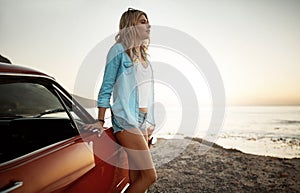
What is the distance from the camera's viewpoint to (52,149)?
1624mm

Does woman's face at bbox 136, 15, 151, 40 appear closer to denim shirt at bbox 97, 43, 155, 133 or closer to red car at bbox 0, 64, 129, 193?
denim shirt at bbox 97, 43, 155, 133

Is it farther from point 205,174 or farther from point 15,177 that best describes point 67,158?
point 205,174

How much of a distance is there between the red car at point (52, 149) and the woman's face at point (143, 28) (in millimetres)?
767

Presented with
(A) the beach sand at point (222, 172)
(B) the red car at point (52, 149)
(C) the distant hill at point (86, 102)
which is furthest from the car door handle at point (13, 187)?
(A) the beach sand at point (222, 172)

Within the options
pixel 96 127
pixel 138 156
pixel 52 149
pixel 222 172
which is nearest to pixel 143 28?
pixel 96 127

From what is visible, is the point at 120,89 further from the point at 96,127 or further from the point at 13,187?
the point at 13,187

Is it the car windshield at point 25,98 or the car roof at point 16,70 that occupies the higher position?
the car roof at point 16,70

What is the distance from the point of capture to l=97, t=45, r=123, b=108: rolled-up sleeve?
209cm

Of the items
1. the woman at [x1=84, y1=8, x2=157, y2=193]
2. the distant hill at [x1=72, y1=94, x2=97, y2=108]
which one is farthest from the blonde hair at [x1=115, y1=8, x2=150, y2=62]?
the distant hill at [x1=72, y1=94, x2=97, y2=108]

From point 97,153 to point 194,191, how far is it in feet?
6.87

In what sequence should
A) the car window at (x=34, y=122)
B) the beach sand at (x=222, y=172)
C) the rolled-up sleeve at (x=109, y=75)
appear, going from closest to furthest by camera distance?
the car window at (x=34, y=122)
the rolled-up sleeve at (x=109, y=75)
the beach sand at (x=222, y=172)

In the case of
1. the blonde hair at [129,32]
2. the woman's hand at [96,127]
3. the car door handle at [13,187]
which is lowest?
the car door handle at [13,187]

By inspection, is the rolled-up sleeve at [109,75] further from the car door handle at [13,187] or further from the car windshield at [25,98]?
the car door handle at [13,187]

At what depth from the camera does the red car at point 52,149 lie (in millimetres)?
1311
